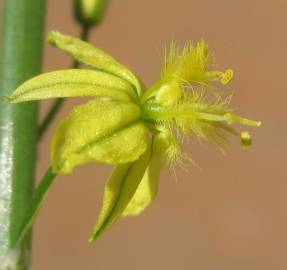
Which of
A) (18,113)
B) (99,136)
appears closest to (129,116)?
(99,136)

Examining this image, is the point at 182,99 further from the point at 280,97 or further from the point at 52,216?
the point at 280,97

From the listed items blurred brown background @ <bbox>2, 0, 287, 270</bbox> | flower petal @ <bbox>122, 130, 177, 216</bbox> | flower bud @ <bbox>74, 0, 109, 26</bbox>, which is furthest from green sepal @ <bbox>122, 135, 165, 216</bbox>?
blurred brown background @ <bbox>2, 0, 287, 270</bbox>

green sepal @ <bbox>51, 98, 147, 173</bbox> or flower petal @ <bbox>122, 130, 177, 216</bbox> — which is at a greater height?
green sepal @ <bbox>51, 98, 147, 173</bbox>

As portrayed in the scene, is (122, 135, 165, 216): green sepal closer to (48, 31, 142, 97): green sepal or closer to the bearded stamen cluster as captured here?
the bearded stamen cluster

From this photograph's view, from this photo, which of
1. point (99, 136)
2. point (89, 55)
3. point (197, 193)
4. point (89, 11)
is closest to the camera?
point (99, 136)

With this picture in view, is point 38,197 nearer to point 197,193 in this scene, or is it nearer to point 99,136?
point 99,136

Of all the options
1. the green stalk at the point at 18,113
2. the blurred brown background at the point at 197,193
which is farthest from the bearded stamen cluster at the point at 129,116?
the blurred brown background at the point at 197,193
